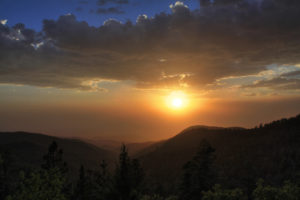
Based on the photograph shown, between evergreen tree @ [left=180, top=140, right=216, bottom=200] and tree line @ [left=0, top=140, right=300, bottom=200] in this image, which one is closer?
tree line @ [left=0, top=140, right=300, bottom=200]

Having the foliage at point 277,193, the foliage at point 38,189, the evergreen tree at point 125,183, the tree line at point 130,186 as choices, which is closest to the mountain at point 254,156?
the tree line at point 130,186

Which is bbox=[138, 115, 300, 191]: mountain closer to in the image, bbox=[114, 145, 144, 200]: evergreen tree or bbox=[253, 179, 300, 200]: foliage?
bbox=[114, 145, 144, 200]: evergreen tree

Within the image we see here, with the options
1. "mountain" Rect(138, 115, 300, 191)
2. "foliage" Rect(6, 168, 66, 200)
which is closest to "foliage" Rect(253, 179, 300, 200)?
"foliage" Rect(6, 168, 66, 200)

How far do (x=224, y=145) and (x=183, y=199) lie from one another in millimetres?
146607

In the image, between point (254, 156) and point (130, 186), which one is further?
point (254, 156)

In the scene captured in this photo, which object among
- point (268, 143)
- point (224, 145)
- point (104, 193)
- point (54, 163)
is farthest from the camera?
point (224, 145)

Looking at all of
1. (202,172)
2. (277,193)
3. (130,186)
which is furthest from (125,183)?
(202,172)

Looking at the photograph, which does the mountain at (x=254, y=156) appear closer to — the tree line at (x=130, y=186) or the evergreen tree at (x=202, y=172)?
the evergreen tree at (x=202, y=172)

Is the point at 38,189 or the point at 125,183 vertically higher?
the point at 38,189

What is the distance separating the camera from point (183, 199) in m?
36.4

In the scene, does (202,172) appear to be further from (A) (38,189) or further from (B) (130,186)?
(A) (38,189)

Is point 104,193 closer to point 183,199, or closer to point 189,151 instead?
point 183,199

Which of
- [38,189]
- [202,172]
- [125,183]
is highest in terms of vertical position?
[38,189]

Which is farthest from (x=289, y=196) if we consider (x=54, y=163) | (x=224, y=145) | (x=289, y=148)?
(x=224, y=145)
